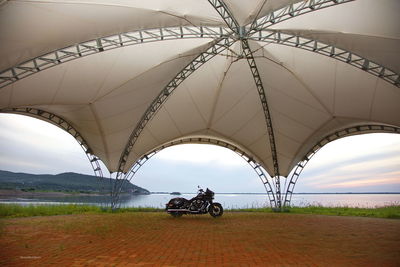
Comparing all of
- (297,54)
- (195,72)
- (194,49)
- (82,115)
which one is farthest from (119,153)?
(297,54)

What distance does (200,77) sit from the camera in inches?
651

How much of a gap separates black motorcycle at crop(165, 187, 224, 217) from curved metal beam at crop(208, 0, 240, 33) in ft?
27.7

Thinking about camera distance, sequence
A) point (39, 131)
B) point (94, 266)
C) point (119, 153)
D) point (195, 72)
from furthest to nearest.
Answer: point (39, 131), point (119, 153), point (195, 72), point (94, 266)

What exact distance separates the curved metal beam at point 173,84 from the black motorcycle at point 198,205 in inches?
213

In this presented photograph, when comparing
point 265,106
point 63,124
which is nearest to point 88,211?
point 63,124

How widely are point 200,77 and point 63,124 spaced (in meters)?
9.69

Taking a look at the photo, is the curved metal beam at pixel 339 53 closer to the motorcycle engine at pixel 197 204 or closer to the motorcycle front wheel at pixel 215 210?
the motorcycle engine at pixel 197 204

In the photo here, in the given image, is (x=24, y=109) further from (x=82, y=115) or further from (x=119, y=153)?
(x=119, y=153)

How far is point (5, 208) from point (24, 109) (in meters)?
5.81

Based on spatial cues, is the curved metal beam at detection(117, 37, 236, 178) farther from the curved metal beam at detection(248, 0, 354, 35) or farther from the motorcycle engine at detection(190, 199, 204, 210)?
the motorcycle engine at detection(190, 199, 204, 210)

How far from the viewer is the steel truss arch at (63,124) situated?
55.6 feet

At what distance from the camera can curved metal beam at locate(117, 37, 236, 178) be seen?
1427cm

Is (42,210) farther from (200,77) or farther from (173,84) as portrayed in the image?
(200,77)

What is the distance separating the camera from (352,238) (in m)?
9.18
